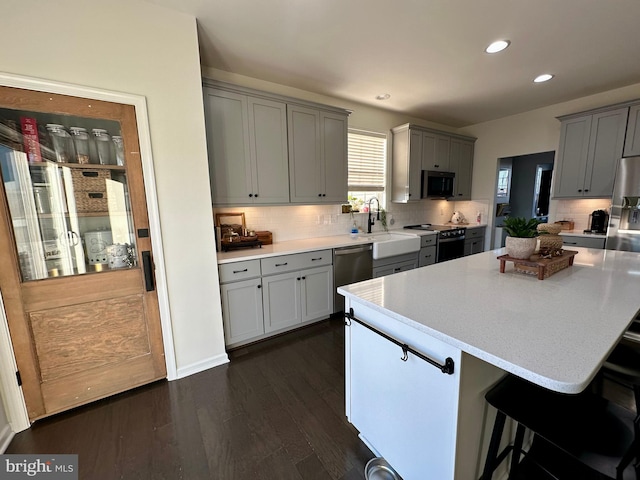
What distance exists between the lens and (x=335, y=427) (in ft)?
5.45

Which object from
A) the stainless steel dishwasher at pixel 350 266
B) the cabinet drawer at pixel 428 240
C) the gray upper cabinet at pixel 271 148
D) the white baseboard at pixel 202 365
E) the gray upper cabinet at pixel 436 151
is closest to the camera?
the white baseboard at pixel 202 365

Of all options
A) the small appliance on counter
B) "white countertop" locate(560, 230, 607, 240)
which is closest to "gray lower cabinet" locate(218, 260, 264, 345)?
"white countertop" locate(560, 230, 607, 240)

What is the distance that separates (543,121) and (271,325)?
486cm

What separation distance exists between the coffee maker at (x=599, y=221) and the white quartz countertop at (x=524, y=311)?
218 cm

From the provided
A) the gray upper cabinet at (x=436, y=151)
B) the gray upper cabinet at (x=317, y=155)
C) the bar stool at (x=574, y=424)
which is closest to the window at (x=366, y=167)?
the gray upper cabinet at (x=317, y=155)

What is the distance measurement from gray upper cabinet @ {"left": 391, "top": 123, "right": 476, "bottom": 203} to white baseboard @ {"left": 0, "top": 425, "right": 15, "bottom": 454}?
174 inches

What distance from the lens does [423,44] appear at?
232 centimetres

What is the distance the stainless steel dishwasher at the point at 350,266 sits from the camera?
304 centimetres

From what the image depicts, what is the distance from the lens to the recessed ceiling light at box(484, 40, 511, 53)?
2279 millimetres

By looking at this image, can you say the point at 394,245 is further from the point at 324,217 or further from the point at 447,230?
the point at 447,230

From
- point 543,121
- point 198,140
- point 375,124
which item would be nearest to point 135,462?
point 198,140

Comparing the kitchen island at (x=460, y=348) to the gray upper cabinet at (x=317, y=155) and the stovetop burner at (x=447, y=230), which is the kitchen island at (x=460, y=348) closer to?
the gray upper cabinet at (x=317, y=155)

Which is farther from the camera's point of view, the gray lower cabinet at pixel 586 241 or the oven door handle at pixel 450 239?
the oven door handle at pixel 450 239

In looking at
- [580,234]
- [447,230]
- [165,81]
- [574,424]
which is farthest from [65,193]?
[580,234]
